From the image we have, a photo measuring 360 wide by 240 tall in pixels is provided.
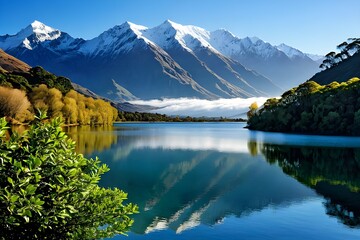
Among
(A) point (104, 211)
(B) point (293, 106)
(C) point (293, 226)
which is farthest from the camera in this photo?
(B) point (293, 106)

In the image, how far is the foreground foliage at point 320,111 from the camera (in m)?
89.4

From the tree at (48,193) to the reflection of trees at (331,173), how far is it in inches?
549

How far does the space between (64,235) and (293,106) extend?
340ft

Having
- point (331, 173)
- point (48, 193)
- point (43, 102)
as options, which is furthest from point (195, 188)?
point (43, 102)

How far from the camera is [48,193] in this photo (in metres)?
7.28

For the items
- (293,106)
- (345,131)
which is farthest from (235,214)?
(293,106)

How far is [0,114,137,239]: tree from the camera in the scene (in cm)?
642

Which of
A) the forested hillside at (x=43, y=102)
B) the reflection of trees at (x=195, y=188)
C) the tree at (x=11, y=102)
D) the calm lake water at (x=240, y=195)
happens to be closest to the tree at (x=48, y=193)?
the calm lake water at (x=240, y=195)

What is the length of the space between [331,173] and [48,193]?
98.4ft

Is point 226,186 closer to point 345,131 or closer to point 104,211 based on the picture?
point 104,211

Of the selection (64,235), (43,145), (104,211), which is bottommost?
(64,235)

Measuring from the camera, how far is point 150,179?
29406 mm

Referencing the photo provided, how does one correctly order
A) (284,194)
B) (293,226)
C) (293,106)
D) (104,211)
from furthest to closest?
(293,106), (284,194), (293,226), (104,211)

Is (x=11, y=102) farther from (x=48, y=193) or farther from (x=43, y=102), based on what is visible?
(x=48, y=193)
